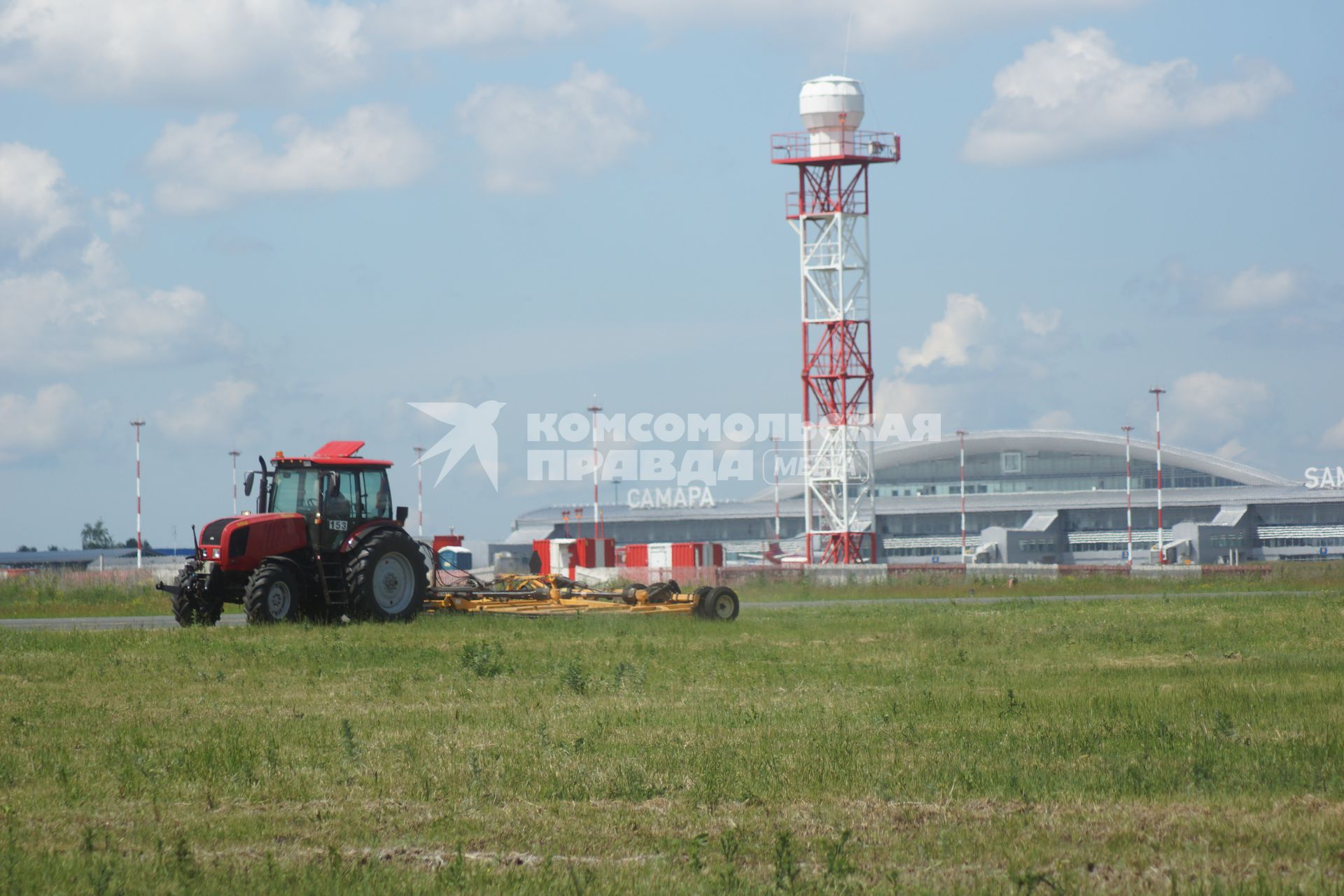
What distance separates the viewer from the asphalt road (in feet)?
90.2

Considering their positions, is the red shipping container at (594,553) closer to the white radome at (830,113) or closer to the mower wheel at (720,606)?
the white radome at (830,113)

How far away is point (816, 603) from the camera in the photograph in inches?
1446

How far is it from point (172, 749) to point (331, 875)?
14.3 ft

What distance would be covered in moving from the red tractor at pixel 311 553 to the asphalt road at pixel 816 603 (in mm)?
1361

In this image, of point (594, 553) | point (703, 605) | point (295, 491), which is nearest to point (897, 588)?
point (594, 553)

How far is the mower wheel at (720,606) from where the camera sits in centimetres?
2544

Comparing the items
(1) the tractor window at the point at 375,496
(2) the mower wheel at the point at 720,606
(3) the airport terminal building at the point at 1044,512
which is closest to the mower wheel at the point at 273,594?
(1) the tractor window at the point at 375,496

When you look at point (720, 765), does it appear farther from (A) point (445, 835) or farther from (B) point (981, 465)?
(B) point (981, 465)

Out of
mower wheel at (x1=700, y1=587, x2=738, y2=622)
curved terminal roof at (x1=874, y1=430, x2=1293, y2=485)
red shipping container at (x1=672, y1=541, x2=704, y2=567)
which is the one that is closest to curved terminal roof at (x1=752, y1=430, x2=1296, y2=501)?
curved terminal roof at (x1=874, y1=430, x2=1293, y2=485)

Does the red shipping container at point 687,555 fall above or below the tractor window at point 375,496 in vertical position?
below

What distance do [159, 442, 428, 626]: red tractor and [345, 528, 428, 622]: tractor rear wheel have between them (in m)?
0.02

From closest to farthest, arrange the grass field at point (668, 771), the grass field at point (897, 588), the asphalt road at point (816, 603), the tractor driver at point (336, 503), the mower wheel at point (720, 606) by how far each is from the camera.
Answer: the grass field at point (668, 771) < the tractor driver at point (336, 503) < the mower wheel at point (720, 606) < the asphalt road at point (816, 603) < the grass field at point (897, 588)

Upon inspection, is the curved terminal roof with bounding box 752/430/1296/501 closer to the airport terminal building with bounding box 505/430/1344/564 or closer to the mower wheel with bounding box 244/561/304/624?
the airport terminal building with bounding box 505/430/1344/564

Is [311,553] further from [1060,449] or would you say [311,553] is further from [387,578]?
[1060,449]
